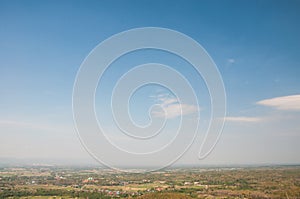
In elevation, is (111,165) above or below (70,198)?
above

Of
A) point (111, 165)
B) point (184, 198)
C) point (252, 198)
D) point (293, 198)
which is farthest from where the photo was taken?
point (252, 198)

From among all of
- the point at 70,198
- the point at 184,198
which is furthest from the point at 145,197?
the point at 70,198

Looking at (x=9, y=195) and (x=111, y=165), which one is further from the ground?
(x=111, y=165)

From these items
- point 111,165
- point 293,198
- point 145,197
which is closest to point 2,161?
point 145,197

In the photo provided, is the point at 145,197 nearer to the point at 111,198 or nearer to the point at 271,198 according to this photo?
the point at 111,198

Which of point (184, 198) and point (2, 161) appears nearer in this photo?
point (184, 198)

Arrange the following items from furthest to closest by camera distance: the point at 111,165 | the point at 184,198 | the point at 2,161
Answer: the point at 2,161, the point at 184,198, the point at 111,165

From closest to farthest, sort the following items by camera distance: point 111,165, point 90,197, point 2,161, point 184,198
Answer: point 111,165 → point 184,198 → point 90,197 → point 2,161

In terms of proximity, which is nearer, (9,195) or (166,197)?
(166,197)

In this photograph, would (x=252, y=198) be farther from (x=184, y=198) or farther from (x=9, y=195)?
(x=9, y=195)
